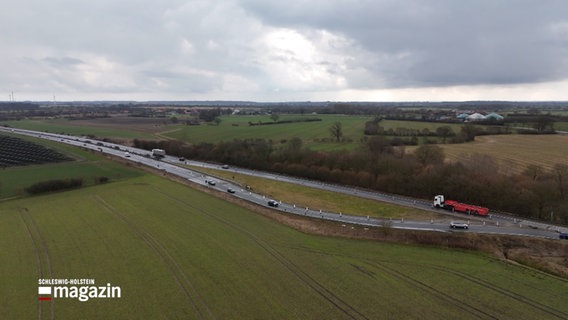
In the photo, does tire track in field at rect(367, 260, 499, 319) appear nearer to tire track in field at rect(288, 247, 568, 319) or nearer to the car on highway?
tire track in field at rect(288, 247, 568, 319)

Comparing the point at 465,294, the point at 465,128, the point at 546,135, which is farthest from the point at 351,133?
the point at 465,294

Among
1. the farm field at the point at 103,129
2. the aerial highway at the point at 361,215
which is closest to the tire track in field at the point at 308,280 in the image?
the aerial highway at the point at 361,215

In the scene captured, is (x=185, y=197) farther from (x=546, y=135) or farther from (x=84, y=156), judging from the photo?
(x=546, y=135)

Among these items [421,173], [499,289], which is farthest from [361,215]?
[499,289]

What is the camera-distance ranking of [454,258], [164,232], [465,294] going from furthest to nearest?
1. [164,232]
2. [454,258]
3. [465,294]

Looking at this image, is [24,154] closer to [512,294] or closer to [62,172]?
[62,172]

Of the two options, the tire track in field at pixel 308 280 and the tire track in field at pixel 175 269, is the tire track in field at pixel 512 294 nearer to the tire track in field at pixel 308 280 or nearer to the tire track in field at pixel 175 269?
the tire track in field at pixel 308 280
